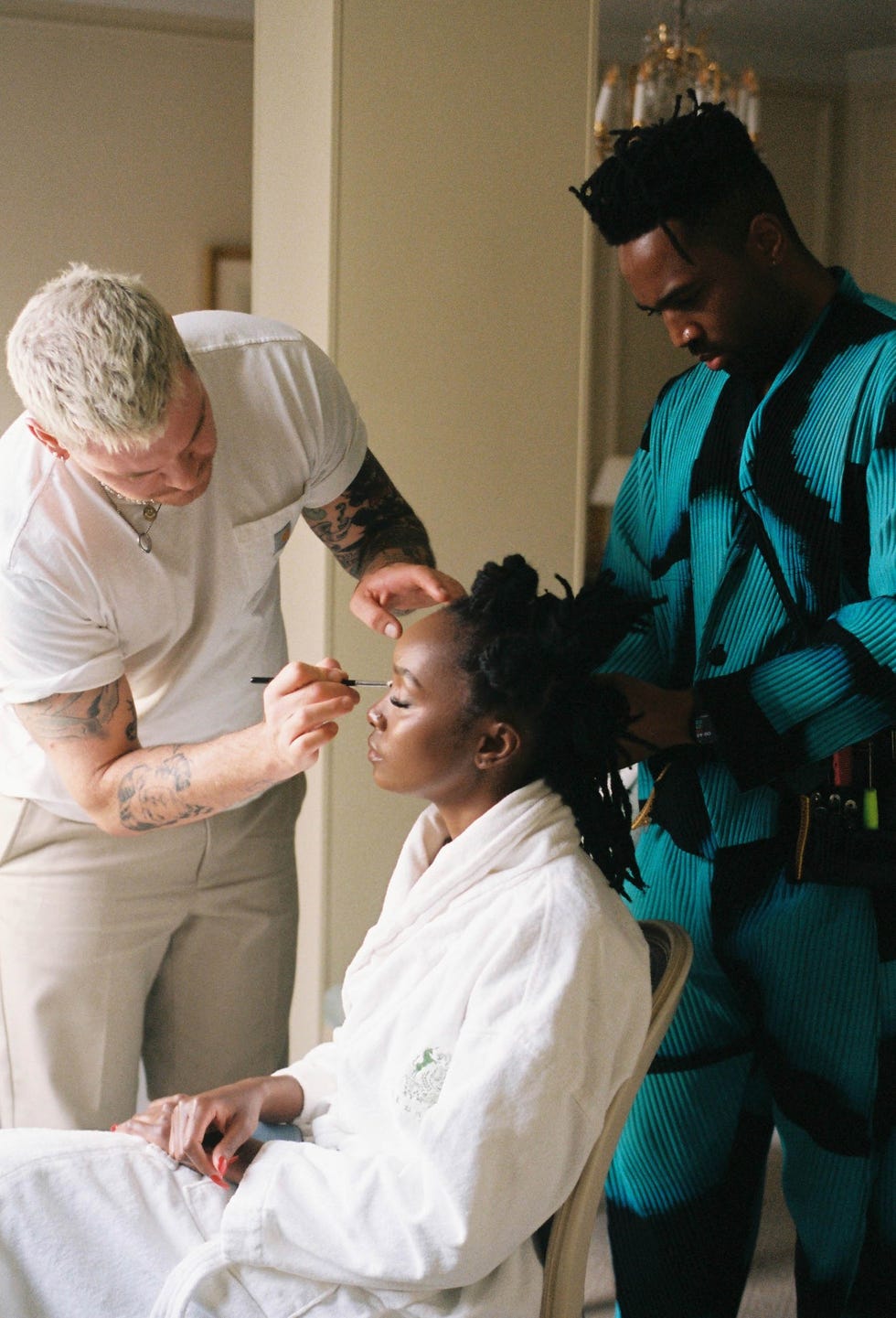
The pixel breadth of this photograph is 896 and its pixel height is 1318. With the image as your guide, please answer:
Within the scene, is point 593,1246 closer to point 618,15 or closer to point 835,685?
point 835,685

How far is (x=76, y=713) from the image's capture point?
1577 millimetres

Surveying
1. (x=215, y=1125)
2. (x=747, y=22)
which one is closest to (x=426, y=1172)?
(x=215, y=1125)

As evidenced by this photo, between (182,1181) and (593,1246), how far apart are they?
4.09ft

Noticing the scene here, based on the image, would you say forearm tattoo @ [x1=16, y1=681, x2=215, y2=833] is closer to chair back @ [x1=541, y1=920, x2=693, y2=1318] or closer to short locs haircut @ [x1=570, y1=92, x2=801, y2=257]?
chair back @ [x1=541, y1=920, x2=693, y2=1318]

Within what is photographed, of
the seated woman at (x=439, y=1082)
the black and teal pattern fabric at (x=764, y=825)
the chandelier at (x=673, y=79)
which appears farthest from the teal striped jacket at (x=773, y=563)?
the chandelier at (x=673, y=79)

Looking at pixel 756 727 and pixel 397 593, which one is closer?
pixel 756 727

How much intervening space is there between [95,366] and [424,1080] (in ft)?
2.63

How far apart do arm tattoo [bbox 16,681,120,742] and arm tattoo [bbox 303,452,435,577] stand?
0.48m

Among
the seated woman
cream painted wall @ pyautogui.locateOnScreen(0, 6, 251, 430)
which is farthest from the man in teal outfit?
cream painted wall @ pyautogui.locateOnScreen(0, 6, 251, 430)

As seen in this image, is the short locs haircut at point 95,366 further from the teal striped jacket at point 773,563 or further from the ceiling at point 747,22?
the ceiling at point 747,22

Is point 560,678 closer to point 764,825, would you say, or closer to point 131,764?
point 764,825

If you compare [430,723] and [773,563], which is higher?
[773,563]

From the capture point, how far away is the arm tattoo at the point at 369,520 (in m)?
1.91

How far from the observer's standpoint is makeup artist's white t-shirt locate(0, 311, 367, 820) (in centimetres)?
153
